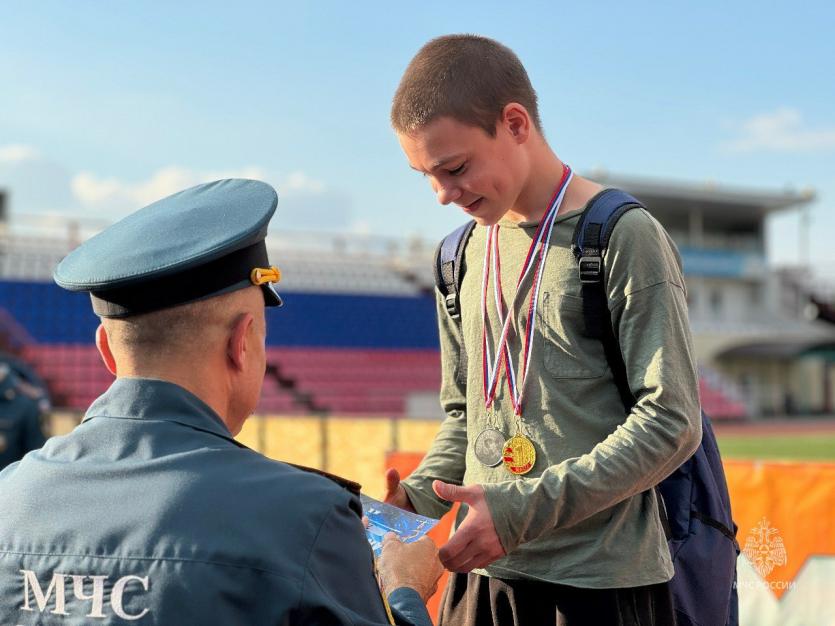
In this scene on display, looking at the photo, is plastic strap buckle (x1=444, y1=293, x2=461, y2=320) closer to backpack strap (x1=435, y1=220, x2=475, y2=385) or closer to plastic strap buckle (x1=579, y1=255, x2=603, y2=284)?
backpack strap (x1=435, y1=220, x2=475, y2=385)

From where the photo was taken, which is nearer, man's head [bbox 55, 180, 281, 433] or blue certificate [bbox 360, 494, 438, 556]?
man's head [bbox 55, 180, 281, 433]

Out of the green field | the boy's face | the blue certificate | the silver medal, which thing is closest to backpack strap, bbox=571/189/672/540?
the boy's face

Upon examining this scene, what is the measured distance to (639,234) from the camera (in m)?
1.86

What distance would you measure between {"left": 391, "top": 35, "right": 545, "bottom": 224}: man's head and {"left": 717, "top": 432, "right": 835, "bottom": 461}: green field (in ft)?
48.0

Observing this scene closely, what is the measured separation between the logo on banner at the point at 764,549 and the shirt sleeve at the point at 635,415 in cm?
250

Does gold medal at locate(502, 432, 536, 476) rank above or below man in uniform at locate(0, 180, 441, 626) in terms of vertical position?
below

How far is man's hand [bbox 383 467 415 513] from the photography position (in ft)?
6.92

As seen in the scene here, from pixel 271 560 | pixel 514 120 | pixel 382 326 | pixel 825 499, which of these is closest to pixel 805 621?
pixel 825 499

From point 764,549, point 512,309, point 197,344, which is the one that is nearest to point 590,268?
point 512,309

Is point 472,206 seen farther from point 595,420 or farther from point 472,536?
point 472,536

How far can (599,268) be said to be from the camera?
1873 mm

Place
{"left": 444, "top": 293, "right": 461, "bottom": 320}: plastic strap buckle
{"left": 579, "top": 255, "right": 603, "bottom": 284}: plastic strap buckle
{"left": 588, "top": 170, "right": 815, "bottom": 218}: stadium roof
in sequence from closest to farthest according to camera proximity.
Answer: {"left": 579, "top": 255, "right": 603, "bottom": 284}: plastic strap buckle → {"left": 444, "top": 293, "right": 461, "bottom": 320}: plastic strap buckle → {"left": 588, "top": 170, "right": 815, "bottom": 218}: stadium roof

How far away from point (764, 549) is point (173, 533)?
3.40m

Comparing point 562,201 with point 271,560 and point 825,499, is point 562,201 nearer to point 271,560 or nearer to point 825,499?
point 271,560
